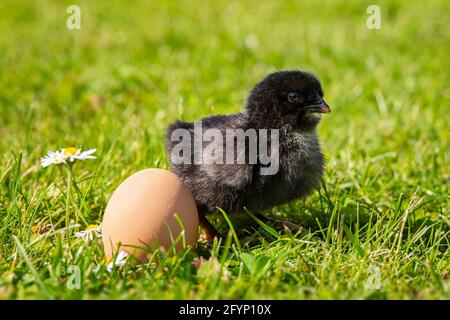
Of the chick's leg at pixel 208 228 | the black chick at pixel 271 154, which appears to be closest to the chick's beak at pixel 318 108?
the black chick at pixel 271 154

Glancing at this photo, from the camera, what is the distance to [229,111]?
488cm

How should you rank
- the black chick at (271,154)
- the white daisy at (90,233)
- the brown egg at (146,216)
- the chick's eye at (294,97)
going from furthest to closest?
the chick's eye at (294,97) < the black chick at (271,154) < the white daisy at (90,233) < the brown egg at (146,216)

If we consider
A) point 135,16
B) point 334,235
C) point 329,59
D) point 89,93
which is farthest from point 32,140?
point 135,16

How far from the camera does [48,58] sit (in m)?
6.13

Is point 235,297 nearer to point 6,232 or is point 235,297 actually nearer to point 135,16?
point 6,232

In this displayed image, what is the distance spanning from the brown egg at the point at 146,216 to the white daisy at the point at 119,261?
3 cm

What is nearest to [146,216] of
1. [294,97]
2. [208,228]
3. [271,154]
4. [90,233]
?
[90,233]

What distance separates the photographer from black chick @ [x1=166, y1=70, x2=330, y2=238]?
9.66ft

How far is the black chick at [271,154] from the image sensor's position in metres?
2.94

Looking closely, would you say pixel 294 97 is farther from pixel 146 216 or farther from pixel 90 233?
pixel 90 233

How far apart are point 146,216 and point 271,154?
70 centimetres

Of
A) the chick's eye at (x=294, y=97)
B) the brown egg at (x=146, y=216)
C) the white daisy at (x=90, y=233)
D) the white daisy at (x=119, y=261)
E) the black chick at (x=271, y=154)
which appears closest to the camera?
the white daisy at (x=119, y=261)

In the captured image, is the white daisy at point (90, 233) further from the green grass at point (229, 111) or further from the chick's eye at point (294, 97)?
the chick's eye at point (294, 97)
